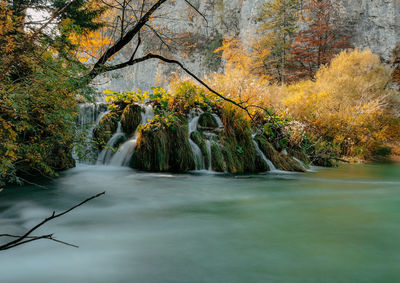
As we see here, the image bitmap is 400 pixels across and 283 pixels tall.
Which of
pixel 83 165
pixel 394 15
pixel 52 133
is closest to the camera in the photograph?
pixel 52 133

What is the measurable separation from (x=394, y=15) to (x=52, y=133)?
31.7m

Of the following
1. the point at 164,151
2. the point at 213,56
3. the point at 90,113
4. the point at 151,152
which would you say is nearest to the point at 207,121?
the point at 164,151

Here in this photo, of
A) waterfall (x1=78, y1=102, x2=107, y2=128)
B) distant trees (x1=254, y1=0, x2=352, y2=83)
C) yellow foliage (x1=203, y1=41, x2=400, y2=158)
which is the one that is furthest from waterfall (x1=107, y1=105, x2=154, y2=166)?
distant trees (x1=254, y1=0, x2=352, y2=83)

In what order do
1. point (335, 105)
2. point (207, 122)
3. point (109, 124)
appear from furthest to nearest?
point (335, 105)
point (207, 122)
point (109, 124)

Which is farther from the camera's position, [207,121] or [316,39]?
[316,39]

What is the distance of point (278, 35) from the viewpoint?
88.5ft

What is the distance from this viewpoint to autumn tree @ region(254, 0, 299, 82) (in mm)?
26453

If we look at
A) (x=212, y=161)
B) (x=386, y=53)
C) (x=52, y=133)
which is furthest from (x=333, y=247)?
(x=386, y=53)

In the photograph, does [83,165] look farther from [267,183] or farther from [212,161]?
[267,183]

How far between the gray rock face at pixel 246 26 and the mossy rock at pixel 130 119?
11.1 metres

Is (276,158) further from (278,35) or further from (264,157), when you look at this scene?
(278,35)

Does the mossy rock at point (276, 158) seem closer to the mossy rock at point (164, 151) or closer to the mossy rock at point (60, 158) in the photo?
the mossy rock at point (164, 151)

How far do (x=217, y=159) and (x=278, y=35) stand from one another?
24.4 metres

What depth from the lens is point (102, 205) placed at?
352 centimetres
